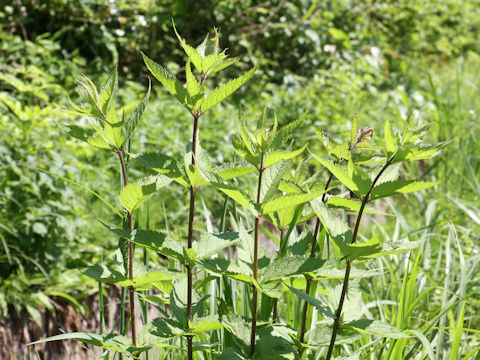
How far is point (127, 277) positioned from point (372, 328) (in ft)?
1.52

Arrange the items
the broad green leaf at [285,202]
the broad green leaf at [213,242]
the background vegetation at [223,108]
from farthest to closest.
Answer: the background vegetation at [223,108] < the broad green leaf at [213,242] < the broad green leaf at [285,202]

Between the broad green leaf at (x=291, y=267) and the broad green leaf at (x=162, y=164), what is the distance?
221mm

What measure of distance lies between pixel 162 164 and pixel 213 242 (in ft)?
0.55

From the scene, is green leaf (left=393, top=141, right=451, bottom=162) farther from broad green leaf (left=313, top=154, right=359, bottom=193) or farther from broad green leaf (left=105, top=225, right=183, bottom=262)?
broad green leaf (left=105, top=225, right=183, bottom=262)

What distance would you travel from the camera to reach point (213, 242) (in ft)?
3.25

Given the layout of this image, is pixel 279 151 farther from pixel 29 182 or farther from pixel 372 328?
pixel 29 182

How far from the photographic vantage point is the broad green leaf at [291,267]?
0.91 meters

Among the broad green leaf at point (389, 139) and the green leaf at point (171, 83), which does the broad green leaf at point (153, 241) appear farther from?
the broad green leaf at point (389, 139)

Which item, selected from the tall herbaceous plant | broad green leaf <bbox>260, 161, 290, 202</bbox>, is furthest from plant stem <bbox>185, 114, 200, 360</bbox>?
broad green leaf <bbox>260, 161, 290, 202</bbox>

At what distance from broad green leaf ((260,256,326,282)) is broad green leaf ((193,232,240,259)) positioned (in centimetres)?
8

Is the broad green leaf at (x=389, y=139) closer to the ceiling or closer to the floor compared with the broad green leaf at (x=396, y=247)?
closer to the ceiling

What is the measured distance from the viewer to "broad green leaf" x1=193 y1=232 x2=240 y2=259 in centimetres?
97

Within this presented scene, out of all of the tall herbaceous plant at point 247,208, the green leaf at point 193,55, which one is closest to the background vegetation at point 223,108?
the tall herbaceous plant at point 247,208

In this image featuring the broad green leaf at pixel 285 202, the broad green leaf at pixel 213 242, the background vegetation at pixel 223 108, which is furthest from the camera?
the background vegetation at pixel 223 108
